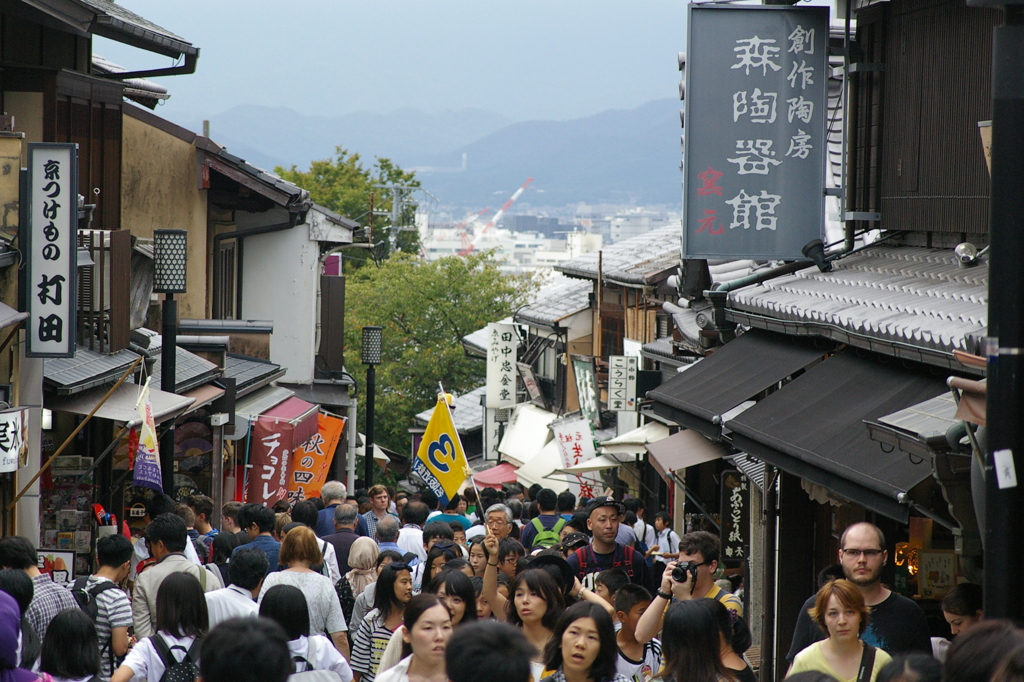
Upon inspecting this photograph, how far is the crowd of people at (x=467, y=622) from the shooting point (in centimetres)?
431

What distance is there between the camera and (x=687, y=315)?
20531mm

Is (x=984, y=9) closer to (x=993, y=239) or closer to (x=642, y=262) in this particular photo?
(x=993, y=239)

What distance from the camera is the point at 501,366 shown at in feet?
139

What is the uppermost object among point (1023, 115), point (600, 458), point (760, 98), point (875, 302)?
point (760, 98)

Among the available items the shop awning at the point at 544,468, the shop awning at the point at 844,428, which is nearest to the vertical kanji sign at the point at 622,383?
the shop awning at the point at 544,468

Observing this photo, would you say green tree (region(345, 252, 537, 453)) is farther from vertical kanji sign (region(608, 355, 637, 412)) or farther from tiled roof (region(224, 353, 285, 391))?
tiled roof (region(224, 353, 285, 391))

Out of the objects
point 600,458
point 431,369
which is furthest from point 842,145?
point 431,369

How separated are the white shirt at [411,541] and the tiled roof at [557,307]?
25.3m

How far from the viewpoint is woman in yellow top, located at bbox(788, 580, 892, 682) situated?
6020mm

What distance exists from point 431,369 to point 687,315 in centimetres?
3421

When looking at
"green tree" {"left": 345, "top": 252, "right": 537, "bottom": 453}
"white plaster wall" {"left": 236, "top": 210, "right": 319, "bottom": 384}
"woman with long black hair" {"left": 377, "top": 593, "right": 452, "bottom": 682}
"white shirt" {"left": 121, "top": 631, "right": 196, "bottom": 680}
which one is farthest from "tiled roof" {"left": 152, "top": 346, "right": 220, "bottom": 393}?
"green tree" {"left": 345, "top": 252, "right": 537, "bottom": 453}

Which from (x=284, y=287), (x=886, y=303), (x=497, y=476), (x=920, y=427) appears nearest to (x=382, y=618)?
(x=920, y=427)

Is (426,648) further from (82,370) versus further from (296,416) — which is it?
(296,416)

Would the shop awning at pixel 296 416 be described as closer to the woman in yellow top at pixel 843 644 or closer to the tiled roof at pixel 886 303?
the tiled roof at pixel 886 303
